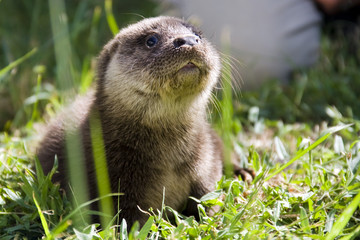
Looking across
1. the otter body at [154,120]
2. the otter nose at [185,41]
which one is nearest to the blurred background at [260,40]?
the otter body at [154,120]

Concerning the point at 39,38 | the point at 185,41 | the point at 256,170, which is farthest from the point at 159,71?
the point at 39,38

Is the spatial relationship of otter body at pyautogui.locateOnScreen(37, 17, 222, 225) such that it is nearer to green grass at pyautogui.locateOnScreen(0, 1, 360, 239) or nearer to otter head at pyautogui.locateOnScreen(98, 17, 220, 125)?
otter head at pyautogui.locateOnScreen(98, 17, 220, 125)

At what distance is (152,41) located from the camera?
2988mm

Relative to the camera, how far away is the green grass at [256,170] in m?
2.48

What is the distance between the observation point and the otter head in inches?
109

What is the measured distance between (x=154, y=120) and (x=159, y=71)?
33cm

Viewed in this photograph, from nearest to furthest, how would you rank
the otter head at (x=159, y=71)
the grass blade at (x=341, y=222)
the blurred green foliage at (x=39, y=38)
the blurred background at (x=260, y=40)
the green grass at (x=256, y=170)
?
the grass blade at (x=341, y=222) < the green grass at (x=256, y=170) < the otter head at (x=159, y=71) < the blurred green foliage at (x=39, y=38) < the blurred background at (x=260, y=40)

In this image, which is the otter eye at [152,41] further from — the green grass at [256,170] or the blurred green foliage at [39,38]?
the blurred green foliage at [39,38]

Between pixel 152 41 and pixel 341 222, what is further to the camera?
pixel 152 41

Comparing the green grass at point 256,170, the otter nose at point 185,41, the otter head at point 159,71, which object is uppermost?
→ the otter nose at point 185,41

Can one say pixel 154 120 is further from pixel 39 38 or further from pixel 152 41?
pixel 39 38

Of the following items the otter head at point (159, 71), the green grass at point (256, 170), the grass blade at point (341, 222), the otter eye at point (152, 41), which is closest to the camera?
the grass blade at point (341, 222)

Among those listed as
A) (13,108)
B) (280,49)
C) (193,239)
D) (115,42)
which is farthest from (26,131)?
(280,49)

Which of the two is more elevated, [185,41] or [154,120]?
[185,41]
